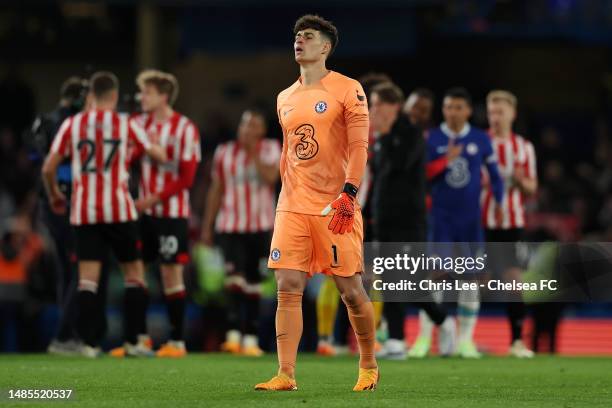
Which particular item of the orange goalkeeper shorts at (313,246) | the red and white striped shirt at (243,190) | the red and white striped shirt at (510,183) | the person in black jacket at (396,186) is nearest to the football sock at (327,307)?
the red and white striped shirt at (243,190)

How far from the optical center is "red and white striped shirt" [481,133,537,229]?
1185cm

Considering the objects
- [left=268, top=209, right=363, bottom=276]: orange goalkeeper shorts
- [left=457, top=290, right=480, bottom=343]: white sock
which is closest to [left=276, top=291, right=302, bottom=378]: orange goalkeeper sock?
[left=268, top=209, right=363, bottom=276]: orange goalkeeper shorts

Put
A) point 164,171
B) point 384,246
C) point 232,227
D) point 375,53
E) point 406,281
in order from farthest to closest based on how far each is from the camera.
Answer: point 375,53
point 232,227
point 164,171
point 384,246
point 406,281

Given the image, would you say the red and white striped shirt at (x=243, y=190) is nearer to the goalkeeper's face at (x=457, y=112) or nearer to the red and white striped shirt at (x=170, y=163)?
the red and white striped shirt at (x=170, y=163)

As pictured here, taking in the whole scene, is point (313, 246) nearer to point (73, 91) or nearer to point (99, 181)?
point (99, 181)

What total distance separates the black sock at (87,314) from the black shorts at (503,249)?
9.88 ft

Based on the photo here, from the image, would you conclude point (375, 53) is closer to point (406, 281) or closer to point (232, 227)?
point (232, 227)

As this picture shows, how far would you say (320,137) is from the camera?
759 centimetres

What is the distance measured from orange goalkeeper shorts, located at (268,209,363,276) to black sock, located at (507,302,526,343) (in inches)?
171

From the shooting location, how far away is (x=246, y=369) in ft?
31.7

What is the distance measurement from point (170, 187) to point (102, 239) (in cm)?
82

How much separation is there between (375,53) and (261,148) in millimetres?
7103

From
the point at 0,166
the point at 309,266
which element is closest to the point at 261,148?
the point at 309,266
